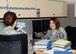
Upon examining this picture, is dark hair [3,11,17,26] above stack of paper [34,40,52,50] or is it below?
above

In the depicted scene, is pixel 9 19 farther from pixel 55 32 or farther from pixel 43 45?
pixel 55 32

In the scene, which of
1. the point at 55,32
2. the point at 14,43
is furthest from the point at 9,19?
the point at 55,32

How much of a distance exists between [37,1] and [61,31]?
0.72m

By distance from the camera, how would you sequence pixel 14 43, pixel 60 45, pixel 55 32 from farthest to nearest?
1. pixel 55 32
2. pixel 60 45
3. pixel 14 43

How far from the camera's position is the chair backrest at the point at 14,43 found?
170 cm

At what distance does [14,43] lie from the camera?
5.72 feet

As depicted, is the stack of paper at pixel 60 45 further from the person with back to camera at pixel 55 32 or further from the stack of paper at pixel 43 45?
the person with back to camera at pixel 55 32

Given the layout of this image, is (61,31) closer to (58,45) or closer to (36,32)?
(36,32)

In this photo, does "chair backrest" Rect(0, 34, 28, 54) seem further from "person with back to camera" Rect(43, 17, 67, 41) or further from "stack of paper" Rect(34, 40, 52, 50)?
"person with back to camera" Rect(43, 17, 67, 41)

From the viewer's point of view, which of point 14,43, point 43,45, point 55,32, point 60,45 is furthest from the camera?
point 55,32

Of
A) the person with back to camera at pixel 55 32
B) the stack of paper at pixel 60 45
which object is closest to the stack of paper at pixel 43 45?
the stack of paper at pixel 60 45

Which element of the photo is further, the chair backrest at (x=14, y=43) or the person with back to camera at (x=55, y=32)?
the person with back to camera at (x=55, y=32)

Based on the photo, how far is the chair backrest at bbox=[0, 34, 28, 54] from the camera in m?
1.70

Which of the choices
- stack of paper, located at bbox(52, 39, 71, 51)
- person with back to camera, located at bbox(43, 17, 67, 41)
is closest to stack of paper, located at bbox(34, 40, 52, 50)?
stack of paper, located at bbox(52, 39, 71, 51)
